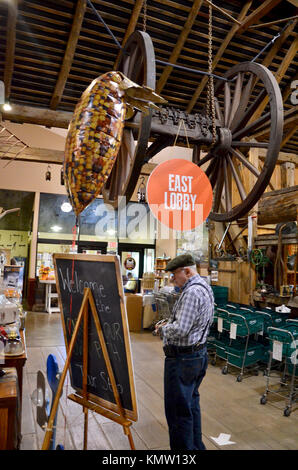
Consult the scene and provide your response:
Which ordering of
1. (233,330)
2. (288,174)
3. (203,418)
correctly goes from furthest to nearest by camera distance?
(288,174) < (233,330) < (203,418)

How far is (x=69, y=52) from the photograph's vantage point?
4758mm

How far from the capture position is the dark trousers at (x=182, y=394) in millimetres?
2529

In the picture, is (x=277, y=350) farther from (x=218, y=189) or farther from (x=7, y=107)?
(x=7, y=107)

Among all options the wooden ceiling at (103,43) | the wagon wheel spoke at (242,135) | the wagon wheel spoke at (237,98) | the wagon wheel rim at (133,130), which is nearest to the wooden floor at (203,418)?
the wagon wheel rim at (133,130)

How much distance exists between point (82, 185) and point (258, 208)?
5.41 meters

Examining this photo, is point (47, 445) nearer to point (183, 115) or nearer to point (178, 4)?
point (183, 115)

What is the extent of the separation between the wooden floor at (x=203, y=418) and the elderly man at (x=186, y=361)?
2.06 feet

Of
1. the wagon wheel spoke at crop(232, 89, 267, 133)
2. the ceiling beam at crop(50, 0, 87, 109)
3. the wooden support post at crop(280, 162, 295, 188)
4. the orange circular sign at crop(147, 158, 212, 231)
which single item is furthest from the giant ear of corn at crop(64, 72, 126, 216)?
the wooden support post at crop(280, 162, 295, 188)

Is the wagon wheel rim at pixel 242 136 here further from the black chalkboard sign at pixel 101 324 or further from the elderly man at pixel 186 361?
the black chalkboard sign at pixel 101 324

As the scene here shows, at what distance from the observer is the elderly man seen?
2.54 m

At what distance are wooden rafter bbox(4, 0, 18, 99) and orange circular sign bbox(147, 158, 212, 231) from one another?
3.31 meters

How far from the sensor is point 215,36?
5.44 meters

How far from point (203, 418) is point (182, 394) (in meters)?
1.40

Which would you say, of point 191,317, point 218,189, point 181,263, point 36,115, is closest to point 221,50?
point 36,115
